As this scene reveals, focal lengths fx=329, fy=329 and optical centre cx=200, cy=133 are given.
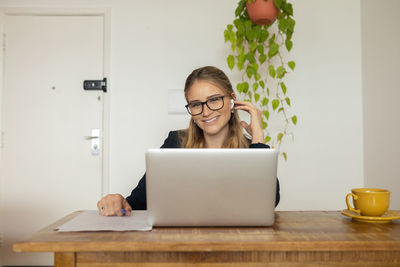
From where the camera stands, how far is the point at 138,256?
75 cm

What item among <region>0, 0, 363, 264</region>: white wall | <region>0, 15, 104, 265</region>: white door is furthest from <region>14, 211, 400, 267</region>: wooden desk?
<region>0, 15, 104, 265</region>: white door

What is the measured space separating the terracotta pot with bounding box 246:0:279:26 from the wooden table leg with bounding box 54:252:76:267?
193cm

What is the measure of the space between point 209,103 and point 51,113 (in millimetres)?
1600

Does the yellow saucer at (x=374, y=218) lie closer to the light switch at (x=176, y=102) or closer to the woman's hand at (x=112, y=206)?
the woman's hand at (x=112, y=206)

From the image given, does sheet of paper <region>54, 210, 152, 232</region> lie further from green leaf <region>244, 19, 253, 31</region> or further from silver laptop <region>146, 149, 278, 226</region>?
green leaf <region>244, 19, 253, 31</region>

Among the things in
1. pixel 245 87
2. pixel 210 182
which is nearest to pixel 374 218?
pixel 210 182

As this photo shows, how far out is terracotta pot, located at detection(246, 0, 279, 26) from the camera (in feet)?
7.12

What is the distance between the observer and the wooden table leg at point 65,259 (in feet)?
2.43

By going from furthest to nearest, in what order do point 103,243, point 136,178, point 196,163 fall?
1. point 136,178
2. point 196,163
3. point 103,243

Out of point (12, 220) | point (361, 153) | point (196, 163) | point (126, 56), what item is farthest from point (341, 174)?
point (12, 220)

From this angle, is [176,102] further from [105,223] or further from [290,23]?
[105,223]

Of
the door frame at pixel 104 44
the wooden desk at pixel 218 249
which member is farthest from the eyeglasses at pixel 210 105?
the door frame at pixel 104 44

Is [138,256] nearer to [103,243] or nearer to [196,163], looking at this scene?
[103,243]

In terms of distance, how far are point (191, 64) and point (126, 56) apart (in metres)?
0.52
